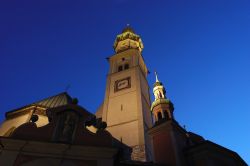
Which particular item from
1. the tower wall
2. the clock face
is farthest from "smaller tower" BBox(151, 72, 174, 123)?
the clock face

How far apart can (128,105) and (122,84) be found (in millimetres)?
4424

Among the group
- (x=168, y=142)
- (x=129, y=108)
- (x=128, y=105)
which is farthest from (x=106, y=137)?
(x=128, y=105)

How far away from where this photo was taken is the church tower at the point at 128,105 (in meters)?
22.6

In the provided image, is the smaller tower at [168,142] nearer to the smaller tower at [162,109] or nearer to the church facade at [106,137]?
the church facade at [106,137]

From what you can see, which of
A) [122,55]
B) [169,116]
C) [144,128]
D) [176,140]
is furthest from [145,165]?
[122,55]

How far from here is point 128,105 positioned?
2680cm

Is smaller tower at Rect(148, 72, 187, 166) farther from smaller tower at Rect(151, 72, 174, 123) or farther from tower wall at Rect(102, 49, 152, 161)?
tower wall at Rect(102, 49, 152, 161)

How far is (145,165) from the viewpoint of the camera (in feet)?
45.3

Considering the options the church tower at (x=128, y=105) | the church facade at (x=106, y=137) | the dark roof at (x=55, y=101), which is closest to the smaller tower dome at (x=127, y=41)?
the church tower at (x=128, y=105)

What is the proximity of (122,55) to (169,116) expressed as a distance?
18.5m

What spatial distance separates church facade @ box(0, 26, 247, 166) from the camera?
1113 centimetres

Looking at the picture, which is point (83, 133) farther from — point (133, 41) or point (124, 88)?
point (133, 41)

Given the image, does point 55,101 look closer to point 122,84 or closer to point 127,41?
point 122,84

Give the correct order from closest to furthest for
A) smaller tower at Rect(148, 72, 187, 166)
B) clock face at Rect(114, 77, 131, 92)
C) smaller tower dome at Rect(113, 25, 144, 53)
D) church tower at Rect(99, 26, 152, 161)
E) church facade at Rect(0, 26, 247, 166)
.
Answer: church facade at Rect(0, 26, 247, 166), smaller tower at Rect(148, 72, 187, 166), church tower at Rect(99, 26, 152, 161), clock face at Rect(114, 77, 131, 92), smaller tower dome at Rect(113, 25, 144, 53)
